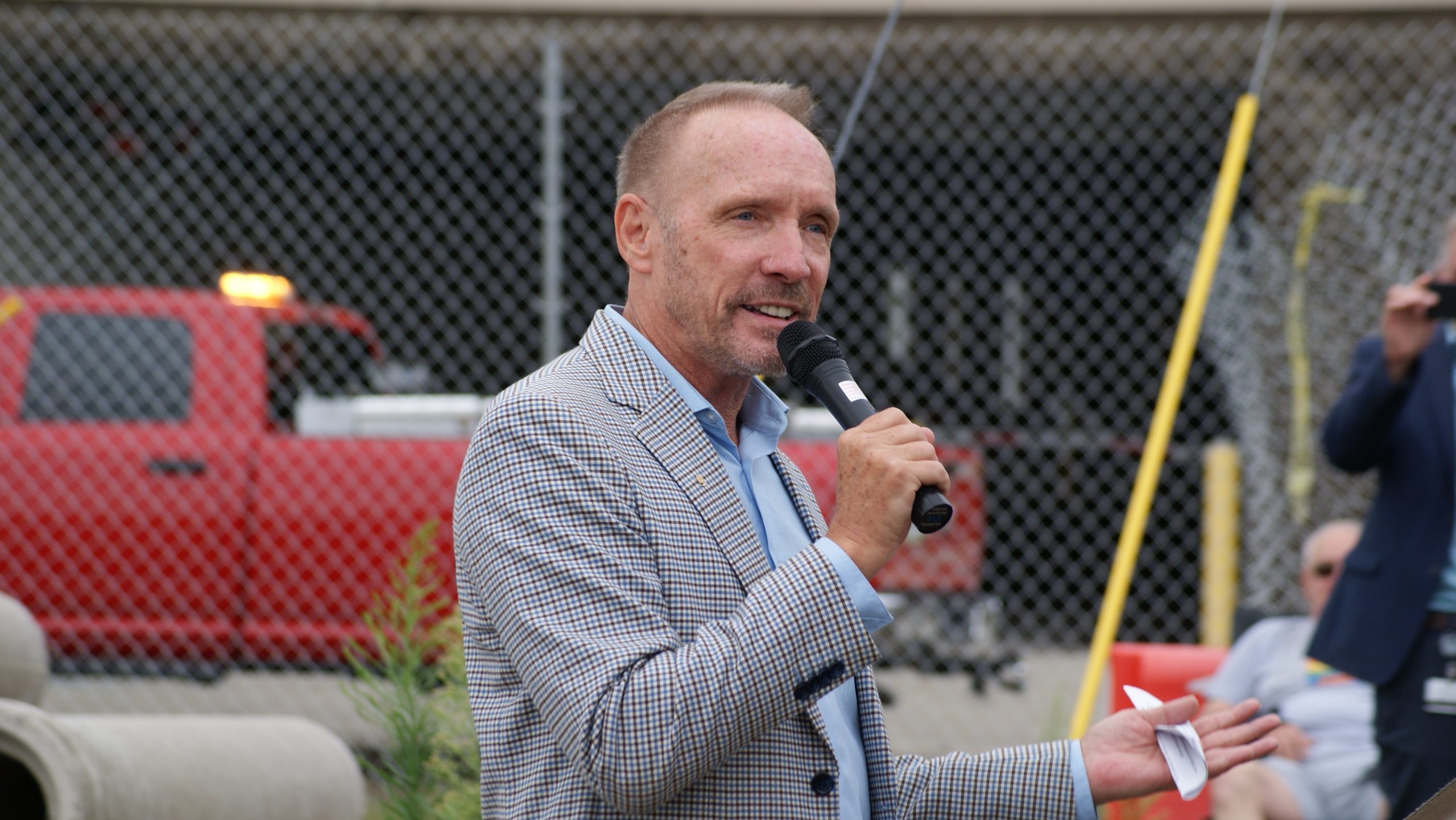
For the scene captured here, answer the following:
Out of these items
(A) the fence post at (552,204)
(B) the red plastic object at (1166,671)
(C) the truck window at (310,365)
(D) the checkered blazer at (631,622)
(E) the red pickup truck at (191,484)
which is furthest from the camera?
(C) the truck window at (310,365)

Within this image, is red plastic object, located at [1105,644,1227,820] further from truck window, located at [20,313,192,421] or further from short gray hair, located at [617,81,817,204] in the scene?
truck window, located at [20,313,192,421]

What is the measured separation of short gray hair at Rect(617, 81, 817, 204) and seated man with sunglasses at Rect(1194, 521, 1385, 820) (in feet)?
9.36

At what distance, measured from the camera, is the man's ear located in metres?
1.95

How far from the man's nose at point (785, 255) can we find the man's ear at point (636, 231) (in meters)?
0.18

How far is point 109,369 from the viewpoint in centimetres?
642

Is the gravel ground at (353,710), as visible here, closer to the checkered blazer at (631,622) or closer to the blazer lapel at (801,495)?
the blazer lapel at (801,495)

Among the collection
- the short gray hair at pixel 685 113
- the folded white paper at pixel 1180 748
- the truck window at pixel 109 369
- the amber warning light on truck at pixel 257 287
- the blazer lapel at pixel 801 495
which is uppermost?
the amber warning light on truck at pixel 257 287

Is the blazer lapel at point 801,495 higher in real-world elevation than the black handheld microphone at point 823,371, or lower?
lower

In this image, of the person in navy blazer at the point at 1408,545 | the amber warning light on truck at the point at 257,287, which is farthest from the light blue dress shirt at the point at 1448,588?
the amber warning light on truck at the point at 257,287

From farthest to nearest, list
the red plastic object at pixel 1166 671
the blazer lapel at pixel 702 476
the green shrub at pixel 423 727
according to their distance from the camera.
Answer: the red plastic object at pixel 1166 671 < the green shrub at pixel 423 727 < the blazer lapel at pixel 702 476

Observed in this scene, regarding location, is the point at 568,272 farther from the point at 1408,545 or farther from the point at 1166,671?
the point at 1408,545

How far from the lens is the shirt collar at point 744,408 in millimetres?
1854

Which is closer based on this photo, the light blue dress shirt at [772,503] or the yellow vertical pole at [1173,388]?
the light blue dress shirt at [772,503]

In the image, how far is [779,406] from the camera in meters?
2.02
